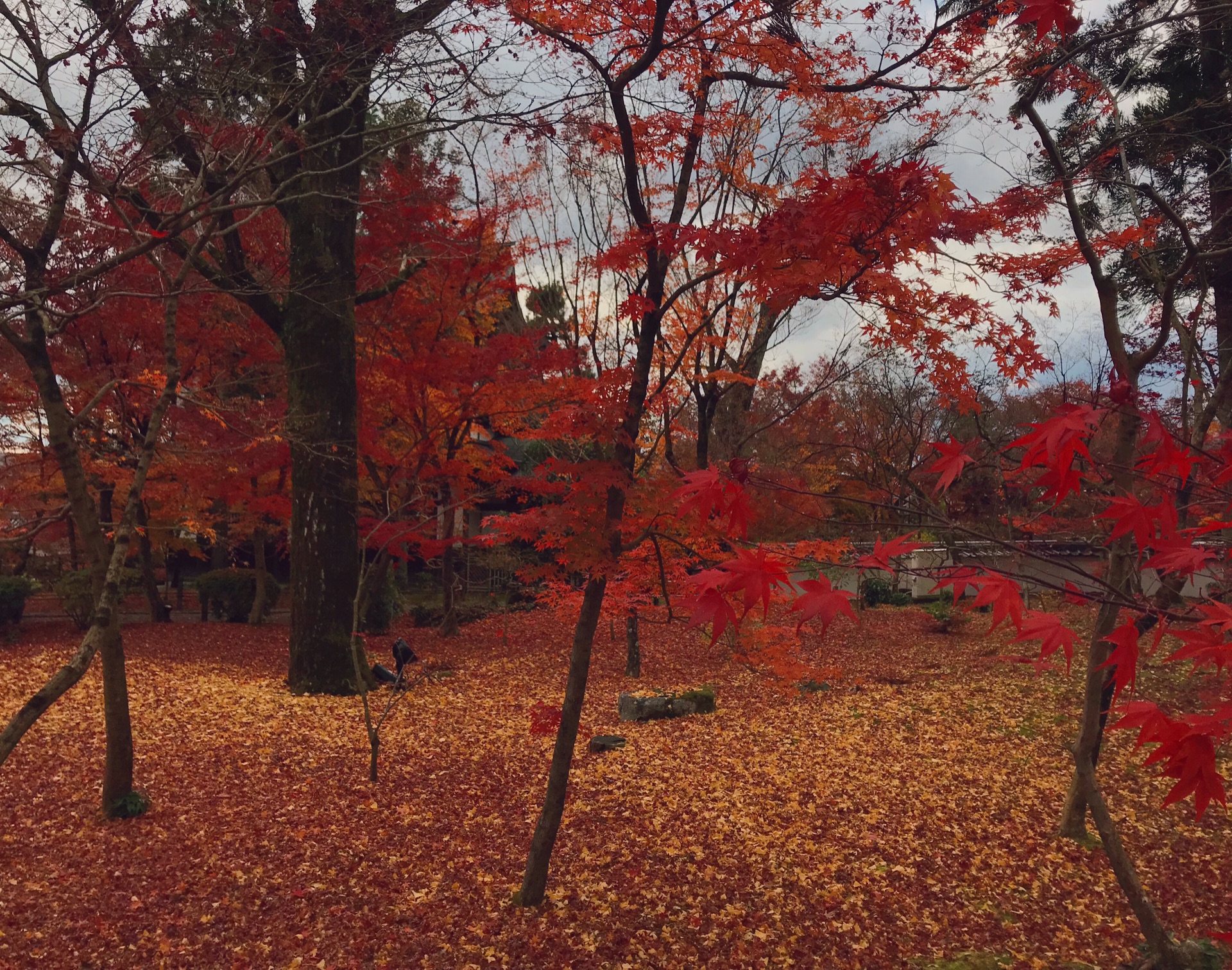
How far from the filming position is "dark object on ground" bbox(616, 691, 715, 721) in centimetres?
862

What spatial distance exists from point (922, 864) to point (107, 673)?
5206 millimetres

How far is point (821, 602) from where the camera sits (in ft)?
6.77

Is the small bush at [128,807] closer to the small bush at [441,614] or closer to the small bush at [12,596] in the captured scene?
the small bush at [12,596]

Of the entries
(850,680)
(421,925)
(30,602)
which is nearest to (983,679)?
(850,680)

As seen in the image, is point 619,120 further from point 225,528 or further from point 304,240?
point 225,528

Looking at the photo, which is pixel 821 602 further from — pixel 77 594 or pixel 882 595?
pixel 882 595

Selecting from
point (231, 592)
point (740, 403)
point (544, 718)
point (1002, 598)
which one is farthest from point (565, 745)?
point (231, 592)

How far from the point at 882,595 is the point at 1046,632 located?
63.6ft

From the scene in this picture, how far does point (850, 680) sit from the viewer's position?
36.1 ft

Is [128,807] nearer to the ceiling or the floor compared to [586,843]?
nearer to the ceiling

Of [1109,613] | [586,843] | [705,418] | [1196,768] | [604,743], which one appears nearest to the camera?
[1196,768]

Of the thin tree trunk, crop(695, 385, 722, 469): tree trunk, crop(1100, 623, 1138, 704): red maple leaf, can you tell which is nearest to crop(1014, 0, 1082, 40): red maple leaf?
crop(1100, 623, 1138, 704): red maple leaf

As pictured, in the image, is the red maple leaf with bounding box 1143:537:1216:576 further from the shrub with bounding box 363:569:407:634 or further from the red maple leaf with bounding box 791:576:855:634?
the shrub with bounding box 363:569:407:634

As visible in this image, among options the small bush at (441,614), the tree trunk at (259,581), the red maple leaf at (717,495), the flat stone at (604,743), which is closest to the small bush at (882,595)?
the small bush at (441,614)
